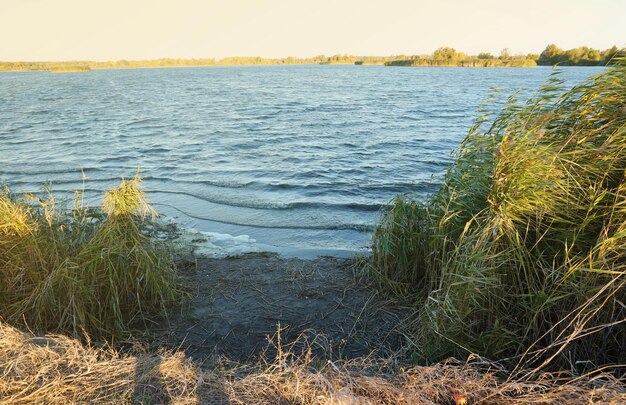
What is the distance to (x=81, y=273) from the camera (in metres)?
4.32

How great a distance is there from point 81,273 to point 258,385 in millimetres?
2614

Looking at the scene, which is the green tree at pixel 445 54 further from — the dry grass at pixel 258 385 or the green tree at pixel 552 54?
the dry grass at pixel 258 385

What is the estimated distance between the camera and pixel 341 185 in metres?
11.6

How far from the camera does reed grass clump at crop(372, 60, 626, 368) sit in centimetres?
316

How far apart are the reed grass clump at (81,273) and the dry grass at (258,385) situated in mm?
1092

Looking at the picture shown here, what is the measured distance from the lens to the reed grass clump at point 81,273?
4.20 m

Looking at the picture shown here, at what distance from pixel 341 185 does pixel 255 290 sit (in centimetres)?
663

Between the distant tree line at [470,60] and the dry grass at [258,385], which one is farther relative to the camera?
the distant tree line at [470,60]

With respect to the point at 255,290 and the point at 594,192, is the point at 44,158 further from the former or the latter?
the point at 594,192

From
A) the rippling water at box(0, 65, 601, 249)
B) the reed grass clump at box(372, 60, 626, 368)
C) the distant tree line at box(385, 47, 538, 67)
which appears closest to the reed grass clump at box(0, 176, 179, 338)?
the reed grass clump at box(372, 60, 626, 368)


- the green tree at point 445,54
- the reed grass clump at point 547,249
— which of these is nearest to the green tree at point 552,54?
the green tree at point 445,54

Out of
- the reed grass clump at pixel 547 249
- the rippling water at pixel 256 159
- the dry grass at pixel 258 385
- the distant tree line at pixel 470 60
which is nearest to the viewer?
the dry grass at pixel 258 385

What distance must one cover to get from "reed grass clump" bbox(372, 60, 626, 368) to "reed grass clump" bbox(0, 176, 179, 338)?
2.99 meters

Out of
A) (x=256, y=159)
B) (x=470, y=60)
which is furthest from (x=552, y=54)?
(x=256, y=159)
